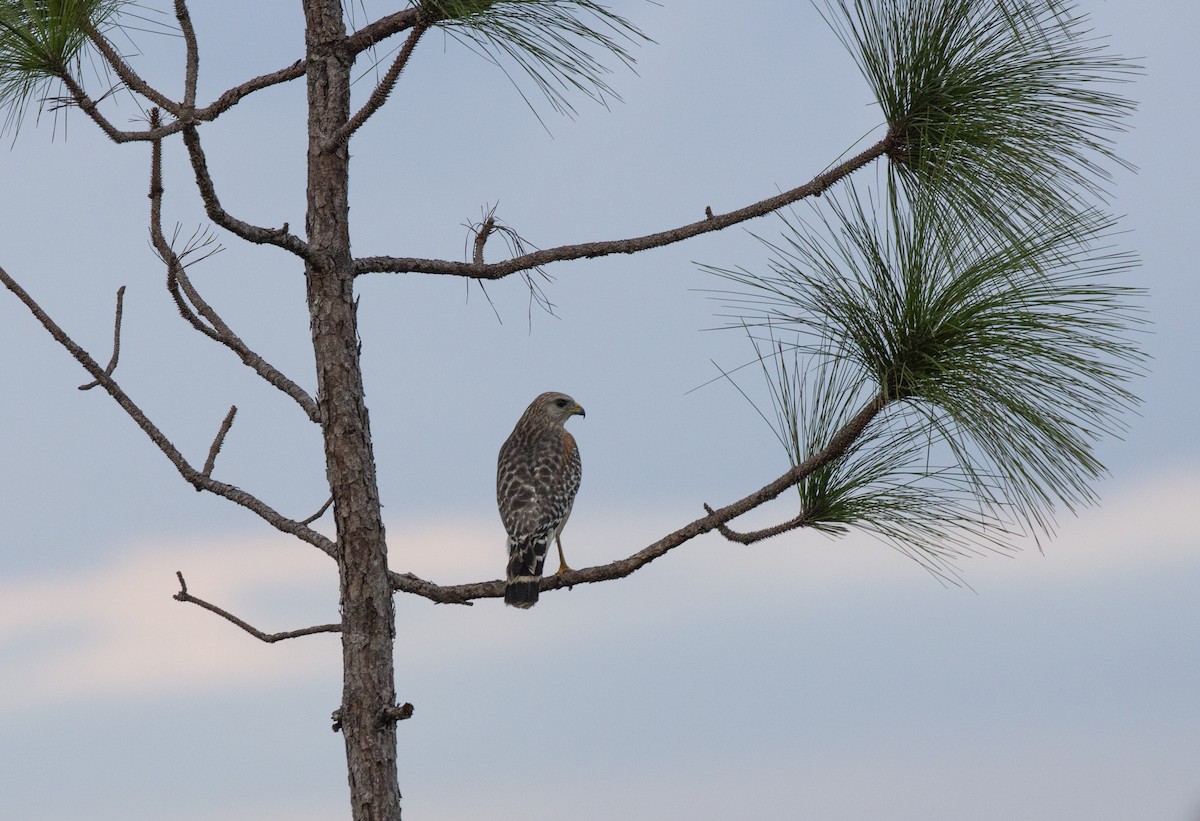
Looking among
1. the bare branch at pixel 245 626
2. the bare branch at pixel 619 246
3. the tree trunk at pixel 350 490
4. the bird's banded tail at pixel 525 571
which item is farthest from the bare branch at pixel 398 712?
the bare branch at pixel 619 246

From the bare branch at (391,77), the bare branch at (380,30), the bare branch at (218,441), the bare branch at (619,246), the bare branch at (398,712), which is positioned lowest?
the bare branch at (398,712)

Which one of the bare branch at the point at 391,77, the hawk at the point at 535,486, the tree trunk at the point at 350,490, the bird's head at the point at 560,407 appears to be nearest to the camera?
the bare branch at the point at 391,77

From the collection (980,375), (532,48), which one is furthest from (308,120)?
(980,375)

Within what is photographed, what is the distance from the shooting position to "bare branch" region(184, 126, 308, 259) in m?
4.27

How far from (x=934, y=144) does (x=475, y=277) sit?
7.09ft

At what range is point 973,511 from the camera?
535 centimetres

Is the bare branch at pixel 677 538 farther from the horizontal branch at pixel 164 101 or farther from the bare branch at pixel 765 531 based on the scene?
the horizontal branch at pixel 164 101

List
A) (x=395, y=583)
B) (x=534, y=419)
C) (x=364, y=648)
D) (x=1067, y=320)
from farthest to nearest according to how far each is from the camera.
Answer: (x=534, y=419) → (x=395, y=583) → (x=364, y=648) → (x=1067, y=320)

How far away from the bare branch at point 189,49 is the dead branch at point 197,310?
0.52 m

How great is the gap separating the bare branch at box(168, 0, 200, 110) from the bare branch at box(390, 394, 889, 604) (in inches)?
91.8

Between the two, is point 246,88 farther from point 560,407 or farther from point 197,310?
point 560,407

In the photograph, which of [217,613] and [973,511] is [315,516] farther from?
[973,511]

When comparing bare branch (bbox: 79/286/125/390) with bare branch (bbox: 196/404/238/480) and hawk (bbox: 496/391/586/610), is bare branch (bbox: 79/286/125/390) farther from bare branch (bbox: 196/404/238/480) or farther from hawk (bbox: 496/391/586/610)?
hawk (bbox: 496/391/586/610)

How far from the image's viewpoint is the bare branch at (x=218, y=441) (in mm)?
6066
